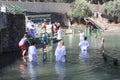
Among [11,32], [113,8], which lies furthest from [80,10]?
[11,32]

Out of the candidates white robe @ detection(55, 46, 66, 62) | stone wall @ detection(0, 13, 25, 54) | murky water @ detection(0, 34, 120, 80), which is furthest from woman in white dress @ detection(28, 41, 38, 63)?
stone wall @ detection(0, 13, 25, 54)

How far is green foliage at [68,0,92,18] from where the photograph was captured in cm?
7394

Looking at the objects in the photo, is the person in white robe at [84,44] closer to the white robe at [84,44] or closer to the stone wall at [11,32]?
the white robe at [84,44]

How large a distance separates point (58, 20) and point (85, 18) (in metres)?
5.10

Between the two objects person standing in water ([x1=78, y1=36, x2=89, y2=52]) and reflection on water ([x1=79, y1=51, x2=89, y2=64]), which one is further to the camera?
person standing in water ([x1=78, y1=36, x2=89, y2=52])

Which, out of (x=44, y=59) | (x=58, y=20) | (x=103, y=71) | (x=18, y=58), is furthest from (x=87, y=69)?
(x=58, y=20)

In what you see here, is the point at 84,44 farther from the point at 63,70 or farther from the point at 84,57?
the point at 63,70

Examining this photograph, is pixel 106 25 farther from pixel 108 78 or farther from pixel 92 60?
pixel 108 78

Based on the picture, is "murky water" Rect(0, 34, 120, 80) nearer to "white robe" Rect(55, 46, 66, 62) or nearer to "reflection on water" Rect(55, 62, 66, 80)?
"reflection on water" Rect(55, 62, 66, 80)

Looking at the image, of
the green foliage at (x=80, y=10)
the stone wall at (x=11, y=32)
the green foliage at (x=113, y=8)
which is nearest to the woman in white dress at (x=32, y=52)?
the stone wall at (x=11, y=32)

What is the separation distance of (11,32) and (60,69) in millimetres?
11305

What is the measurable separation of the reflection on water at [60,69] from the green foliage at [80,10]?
4832 centimetres

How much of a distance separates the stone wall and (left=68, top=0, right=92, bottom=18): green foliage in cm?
3816

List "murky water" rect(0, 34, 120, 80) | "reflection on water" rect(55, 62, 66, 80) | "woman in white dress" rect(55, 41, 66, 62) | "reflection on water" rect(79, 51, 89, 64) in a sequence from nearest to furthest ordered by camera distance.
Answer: "murky water" rect(0, 34, 120, 80) < "reflection on water" rect(55, 62, 66, 80) < "woman in white dress" rect(55, 41, 66, 62) < "reflection on water" rect(79, 51, 89, 64)
